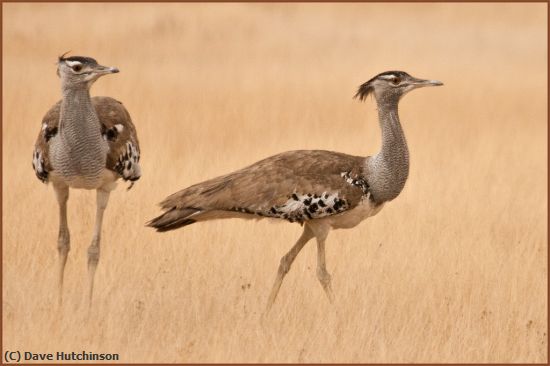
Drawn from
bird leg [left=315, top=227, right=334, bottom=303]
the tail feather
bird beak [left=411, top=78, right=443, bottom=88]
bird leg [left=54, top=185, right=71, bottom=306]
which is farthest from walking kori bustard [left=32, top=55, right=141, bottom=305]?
bird beak [left=411, top=78, right=443, bottom=88]

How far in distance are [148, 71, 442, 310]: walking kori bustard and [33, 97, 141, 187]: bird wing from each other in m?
0.56

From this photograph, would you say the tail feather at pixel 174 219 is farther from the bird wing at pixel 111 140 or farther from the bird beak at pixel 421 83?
the bird beak at pixel 421 83

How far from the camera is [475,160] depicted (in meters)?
9.17

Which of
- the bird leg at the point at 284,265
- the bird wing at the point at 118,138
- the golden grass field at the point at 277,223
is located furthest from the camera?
the bird wing at the point at 118,138

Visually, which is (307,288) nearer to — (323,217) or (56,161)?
(323,217)

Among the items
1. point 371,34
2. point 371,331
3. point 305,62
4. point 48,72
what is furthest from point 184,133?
point 371,34

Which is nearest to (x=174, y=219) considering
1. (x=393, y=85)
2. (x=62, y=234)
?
(x=62, y=234)

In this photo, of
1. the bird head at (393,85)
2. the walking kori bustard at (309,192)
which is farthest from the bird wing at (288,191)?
the bird head at (393,85)

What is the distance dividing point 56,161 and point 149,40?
877cm

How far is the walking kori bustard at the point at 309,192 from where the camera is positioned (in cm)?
550

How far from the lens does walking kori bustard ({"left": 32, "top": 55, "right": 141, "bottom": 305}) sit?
5562mm

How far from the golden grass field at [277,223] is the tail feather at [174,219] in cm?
42

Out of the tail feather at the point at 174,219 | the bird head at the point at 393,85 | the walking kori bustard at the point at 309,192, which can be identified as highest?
the bird head at the point at 393,85

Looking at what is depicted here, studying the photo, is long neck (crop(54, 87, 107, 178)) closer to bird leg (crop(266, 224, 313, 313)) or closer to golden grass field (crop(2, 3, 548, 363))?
golden grass field (crop(2, 3, 548, 363))
